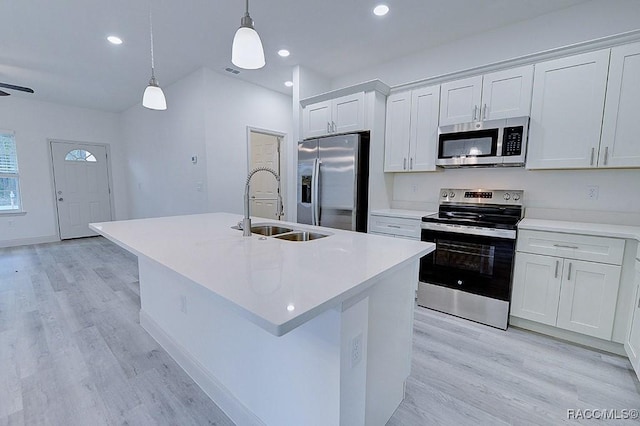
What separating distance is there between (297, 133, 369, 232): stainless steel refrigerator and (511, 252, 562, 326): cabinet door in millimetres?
1534

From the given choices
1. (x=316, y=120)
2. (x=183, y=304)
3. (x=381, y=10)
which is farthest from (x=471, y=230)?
(x=183, y=304)

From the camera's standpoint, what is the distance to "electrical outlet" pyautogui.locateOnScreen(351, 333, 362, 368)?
1043 mm

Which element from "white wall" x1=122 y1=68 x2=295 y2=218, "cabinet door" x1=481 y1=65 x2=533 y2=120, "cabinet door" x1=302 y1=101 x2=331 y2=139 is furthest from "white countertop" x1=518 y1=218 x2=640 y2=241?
"white wall" x1=122 y1=68 x2=295 y2=218

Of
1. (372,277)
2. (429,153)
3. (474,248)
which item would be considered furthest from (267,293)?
(429,153)

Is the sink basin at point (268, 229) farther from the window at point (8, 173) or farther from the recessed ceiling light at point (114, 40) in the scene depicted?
the window at point (8, 173)

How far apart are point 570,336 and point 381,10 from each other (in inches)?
123

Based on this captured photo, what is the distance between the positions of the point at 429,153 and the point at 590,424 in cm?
233

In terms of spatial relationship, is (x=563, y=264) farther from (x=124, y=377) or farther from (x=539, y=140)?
(x=124, y=377)

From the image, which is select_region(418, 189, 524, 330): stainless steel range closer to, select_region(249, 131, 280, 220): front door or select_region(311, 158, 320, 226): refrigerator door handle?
select_region(311, 158, 320, 226): refrigerator door handle

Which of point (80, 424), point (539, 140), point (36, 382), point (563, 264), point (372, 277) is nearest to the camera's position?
point (372, 277)

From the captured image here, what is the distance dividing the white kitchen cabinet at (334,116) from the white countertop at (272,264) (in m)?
1.81

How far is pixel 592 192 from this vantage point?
2.43 meters

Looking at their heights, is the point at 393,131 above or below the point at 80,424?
above

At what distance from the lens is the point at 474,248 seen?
2480 millimetres
